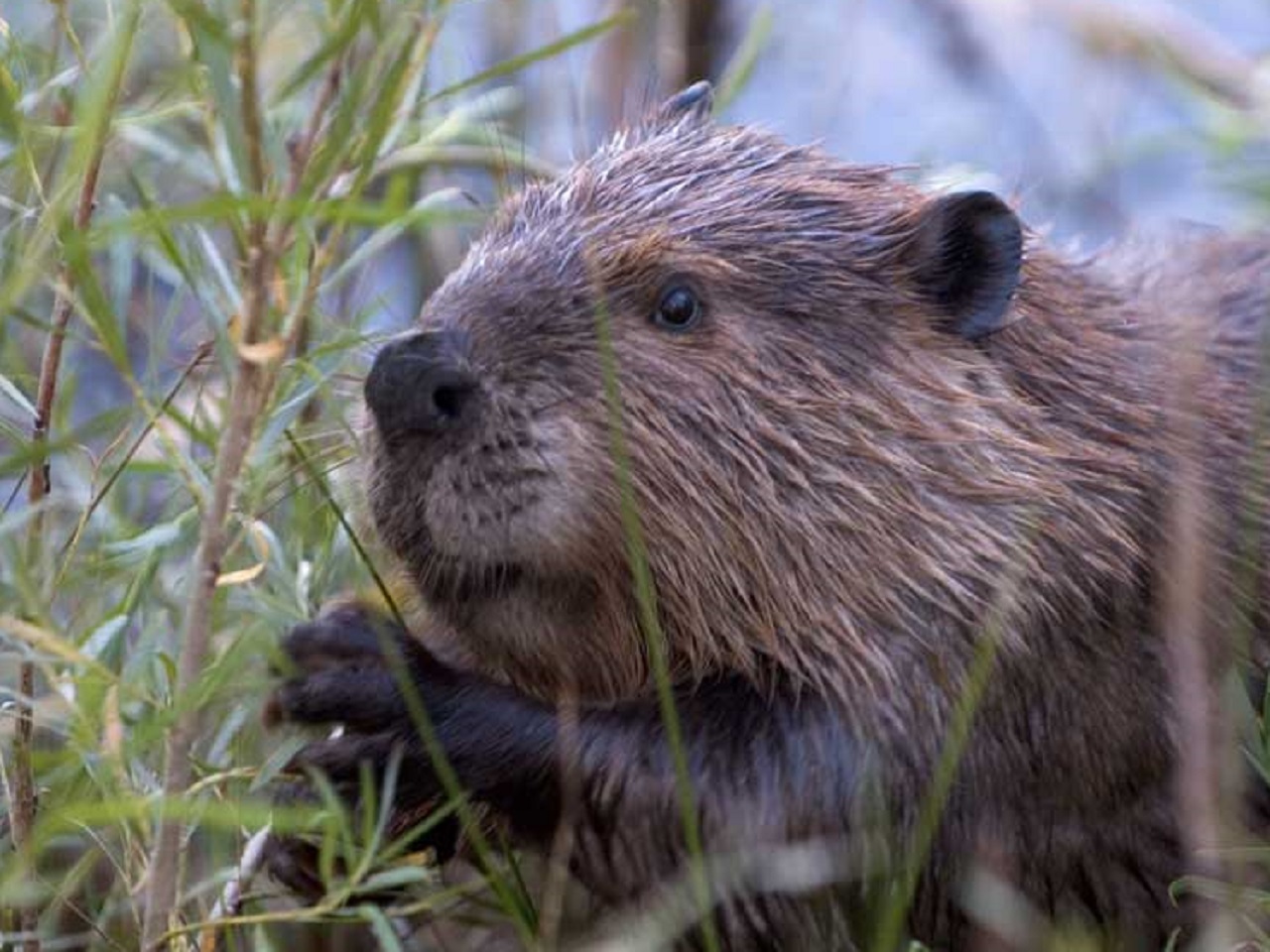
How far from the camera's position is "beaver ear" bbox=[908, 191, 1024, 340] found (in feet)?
9.26

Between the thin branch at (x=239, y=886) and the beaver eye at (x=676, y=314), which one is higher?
the beaver eye at (x=676, y=314)

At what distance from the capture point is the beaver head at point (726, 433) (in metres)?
2.51

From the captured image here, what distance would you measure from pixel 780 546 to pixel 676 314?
0.30 m

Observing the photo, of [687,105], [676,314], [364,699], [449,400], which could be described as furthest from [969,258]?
[364,699]

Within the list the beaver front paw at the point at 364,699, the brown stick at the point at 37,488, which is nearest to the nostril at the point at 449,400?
the beaver front paw at the point at 364,699

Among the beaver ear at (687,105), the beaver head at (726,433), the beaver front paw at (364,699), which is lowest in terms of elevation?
the beaver front paw at (364,699)

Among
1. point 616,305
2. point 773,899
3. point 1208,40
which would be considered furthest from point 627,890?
point 1208,40

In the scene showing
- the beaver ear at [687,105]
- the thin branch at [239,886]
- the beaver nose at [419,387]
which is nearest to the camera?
the beaver nose at [419,387]

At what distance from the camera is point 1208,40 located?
5.75 m

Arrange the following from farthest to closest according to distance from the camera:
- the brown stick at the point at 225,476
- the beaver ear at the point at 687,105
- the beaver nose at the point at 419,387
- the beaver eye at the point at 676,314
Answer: the beaver ear at the point at 687,105
the beaver eye at the point at 676,314
the beaver nose at the point at 419,387
the brown stick at the point at 225,476

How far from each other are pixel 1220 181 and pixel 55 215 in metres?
1.36

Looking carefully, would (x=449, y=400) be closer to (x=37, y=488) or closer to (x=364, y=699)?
(x=364, y=699)

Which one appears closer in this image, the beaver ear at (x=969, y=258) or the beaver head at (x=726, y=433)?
the beaver head at (x=726, y=433)

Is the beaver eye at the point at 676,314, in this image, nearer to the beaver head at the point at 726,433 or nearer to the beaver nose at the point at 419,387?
the beaver head at the point at 726,433
